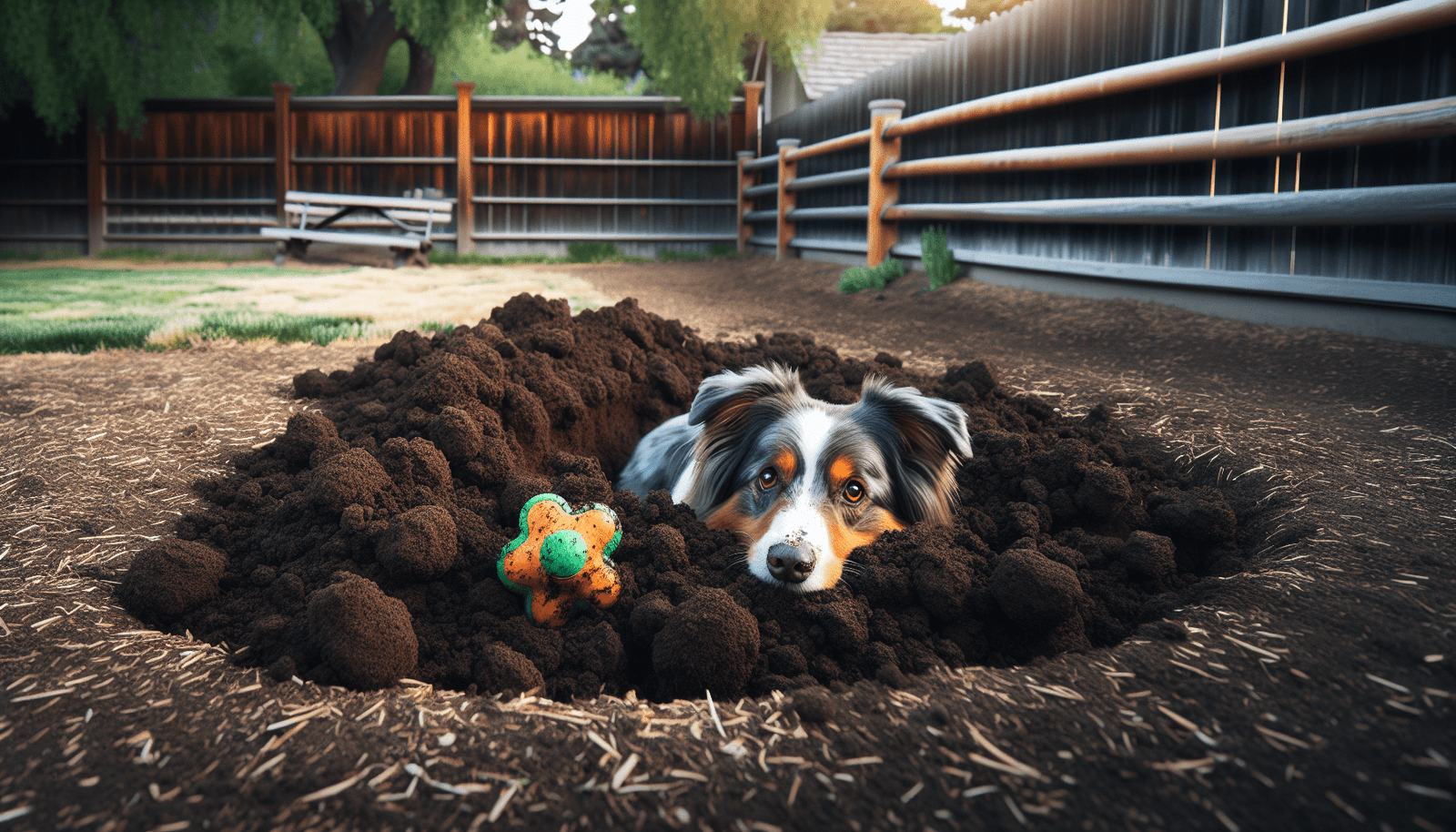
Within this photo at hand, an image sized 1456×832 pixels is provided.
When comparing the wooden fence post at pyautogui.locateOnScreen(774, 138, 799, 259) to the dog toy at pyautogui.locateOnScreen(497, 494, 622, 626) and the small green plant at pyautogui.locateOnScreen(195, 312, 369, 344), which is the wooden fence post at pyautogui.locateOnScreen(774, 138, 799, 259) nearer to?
the small green plant at pyautogui.locateOnScreen(195, 312, 369, 344)

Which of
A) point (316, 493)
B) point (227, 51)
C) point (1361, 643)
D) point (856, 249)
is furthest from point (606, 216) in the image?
point (1361, 643)

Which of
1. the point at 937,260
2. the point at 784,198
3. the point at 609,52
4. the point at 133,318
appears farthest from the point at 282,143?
the point at 609,52

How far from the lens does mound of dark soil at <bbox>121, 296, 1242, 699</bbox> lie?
210cm

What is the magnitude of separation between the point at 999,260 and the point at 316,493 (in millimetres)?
5517

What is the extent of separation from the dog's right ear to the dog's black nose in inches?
33.1

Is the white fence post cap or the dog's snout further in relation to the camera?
the white fence post cap

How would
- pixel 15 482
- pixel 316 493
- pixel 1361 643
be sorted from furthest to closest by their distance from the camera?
pixel 15 482, pixel 316 493, pixel 1361 643

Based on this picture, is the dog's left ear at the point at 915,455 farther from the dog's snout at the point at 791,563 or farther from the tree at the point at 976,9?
the tree at the point at 976,9

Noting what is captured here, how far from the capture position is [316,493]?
261 cm

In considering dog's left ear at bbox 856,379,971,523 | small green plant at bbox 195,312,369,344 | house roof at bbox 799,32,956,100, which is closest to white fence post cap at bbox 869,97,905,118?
small green plant at bbox 195,312,369,344

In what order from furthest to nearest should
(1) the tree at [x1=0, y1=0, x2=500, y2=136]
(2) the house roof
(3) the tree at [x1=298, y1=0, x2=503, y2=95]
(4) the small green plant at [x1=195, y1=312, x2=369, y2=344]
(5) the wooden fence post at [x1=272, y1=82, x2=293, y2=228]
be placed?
(2) the house roof, (5) the wooden fence post at [x1=272, y1=82, x2=293, y2=228], (3) the tree at [x1=298, y1=0, x2=503, y2=95], (1) the tree at [x1=0, y1=0, x2=500, y2=136], (4) the small green plant at [x1=195, y1=312, x2=369, y2=344]

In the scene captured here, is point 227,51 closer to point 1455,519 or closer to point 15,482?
point 15,482

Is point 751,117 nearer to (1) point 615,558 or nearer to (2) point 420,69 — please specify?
(2) point 420,69

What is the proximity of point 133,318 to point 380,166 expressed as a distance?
399 inches
